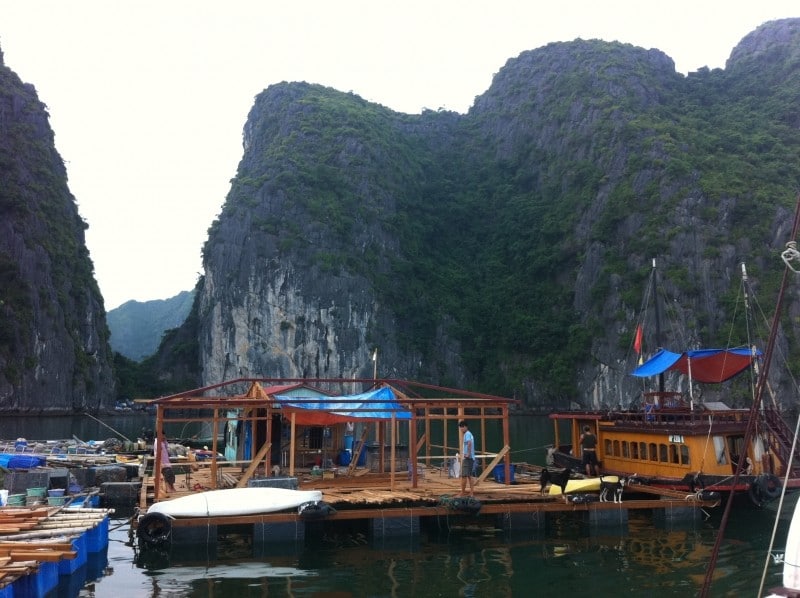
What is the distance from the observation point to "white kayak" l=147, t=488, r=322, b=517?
14695 millimetres

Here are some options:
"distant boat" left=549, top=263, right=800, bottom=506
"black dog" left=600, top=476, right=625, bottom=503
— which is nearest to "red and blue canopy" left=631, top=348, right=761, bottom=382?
"distant boat" left=549, top=263, right=800, bottom=506

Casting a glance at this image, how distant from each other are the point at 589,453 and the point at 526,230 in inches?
3518

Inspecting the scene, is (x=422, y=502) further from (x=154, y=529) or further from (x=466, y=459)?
(x=154, y=529)

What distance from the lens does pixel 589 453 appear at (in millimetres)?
21031

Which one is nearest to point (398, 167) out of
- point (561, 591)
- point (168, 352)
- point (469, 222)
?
point (469, 222)

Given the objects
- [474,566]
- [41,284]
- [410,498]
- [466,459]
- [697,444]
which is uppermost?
[41,284]

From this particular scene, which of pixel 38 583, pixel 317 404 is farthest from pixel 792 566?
pixel 317 404

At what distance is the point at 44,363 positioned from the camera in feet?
256

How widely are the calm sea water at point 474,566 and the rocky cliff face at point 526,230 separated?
54.7 m

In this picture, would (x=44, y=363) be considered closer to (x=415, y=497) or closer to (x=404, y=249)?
(x=404, y=249)

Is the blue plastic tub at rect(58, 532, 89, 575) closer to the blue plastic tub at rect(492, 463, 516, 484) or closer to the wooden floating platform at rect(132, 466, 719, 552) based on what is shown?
the wooden floating platform at rect(132, 466, 719, 552)

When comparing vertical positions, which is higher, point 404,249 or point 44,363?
point 404,249

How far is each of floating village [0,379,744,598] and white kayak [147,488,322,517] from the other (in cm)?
2

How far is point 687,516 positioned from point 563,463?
613 centimetres
